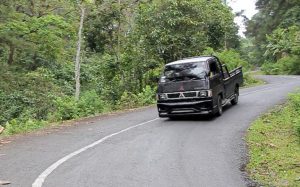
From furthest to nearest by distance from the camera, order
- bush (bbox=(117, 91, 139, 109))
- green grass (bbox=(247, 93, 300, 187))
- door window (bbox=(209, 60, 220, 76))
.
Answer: bush (bbox=(117, 91, 139, 109)) < door window (bbox=(209, 60, 220, 76)) < green grass (bbox=(247, 93, 300, 187))

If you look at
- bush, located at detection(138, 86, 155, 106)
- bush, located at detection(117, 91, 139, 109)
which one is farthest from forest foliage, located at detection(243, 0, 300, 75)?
bush, located at detection(117, 91, 139, 109)

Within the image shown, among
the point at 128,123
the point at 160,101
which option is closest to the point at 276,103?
the point at 160,101

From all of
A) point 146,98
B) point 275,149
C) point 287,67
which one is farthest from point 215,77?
point 287,67

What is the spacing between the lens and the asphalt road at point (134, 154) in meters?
7.11

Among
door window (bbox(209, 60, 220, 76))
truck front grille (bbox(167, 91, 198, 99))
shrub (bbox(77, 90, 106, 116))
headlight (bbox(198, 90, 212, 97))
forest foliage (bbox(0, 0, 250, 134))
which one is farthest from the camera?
forest foliage (bbox(0, 0, 250, 134))

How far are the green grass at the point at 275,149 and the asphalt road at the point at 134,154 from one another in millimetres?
294

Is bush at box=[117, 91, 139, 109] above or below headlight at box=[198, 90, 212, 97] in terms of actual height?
below

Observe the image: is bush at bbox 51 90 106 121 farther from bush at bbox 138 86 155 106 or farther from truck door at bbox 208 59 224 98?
truck door at bbox 208 59 224 98

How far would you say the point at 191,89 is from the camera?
13.9 m

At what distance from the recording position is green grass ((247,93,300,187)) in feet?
23.6

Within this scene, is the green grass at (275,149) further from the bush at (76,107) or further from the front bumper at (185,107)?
the bush at (76,107)

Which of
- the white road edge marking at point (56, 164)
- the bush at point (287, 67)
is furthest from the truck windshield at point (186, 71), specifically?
the bush at point (287, 67)

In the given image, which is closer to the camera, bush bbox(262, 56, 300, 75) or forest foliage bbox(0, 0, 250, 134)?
forest foliage bbox(0, 0, 250, 134)

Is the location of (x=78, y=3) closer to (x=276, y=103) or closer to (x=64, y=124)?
A: (x=64, y=124)
